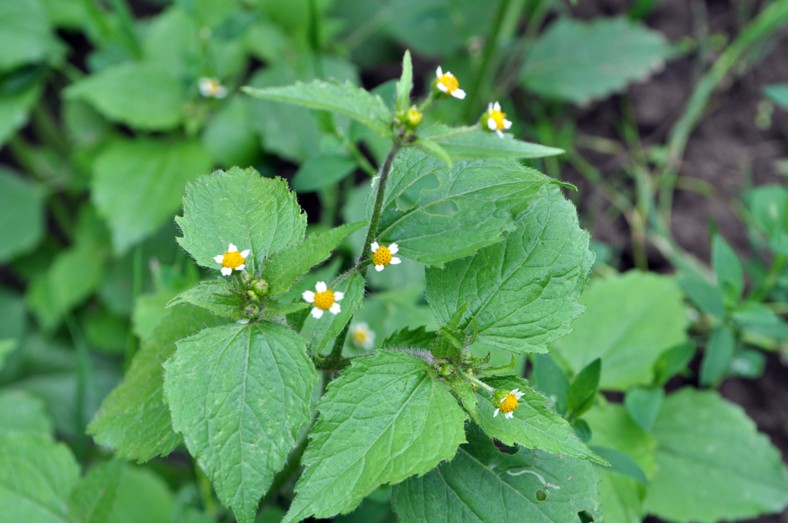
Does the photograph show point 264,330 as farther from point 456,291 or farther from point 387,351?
point 456,291

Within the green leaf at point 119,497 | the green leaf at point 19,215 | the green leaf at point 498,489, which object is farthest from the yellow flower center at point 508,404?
the green leaf at point 19,215

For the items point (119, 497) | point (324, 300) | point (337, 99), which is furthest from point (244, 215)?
point (119, 497)

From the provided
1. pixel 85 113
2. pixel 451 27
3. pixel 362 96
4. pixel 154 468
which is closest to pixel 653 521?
pixel 154 468

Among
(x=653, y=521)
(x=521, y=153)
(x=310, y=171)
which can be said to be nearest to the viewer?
(x=521, y=153)

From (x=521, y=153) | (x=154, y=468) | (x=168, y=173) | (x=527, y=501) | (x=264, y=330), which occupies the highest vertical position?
(x=521, y=153)

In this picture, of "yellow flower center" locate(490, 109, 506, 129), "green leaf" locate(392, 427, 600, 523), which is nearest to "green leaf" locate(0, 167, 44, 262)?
"green leaf" locate(392, 427, 600, 523)

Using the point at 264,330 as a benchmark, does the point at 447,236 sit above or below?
above

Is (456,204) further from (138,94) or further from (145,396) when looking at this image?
(138,94)
